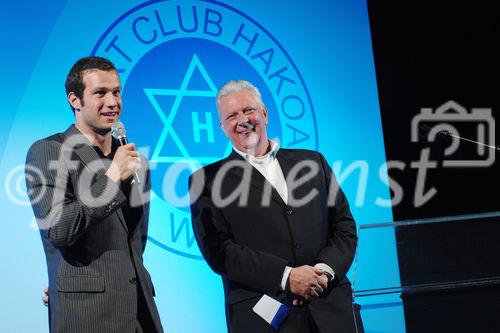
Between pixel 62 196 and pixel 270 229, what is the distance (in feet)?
2.81

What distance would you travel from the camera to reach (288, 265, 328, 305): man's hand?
2.37 m

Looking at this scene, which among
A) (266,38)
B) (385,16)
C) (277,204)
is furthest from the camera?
(385,16)

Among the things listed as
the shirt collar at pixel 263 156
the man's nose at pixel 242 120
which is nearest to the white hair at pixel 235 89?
the man's nose at pixel 242 120

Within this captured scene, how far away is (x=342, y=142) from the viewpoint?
161 inches

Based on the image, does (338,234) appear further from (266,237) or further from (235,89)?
(235,89)

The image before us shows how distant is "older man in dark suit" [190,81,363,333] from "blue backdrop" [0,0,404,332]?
789 millimetres

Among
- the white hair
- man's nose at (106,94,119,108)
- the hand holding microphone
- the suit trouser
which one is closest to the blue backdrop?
the white hair

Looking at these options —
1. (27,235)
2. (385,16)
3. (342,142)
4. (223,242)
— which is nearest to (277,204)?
(223,242)

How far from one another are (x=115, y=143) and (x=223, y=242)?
0.57 meters

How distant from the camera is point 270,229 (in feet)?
8.43

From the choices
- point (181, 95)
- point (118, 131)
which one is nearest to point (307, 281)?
point (118, 131)

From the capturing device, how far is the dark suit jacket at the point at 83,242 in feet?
6.64

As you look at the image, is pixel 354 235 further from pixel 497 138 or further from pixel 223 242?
pixel 497 138

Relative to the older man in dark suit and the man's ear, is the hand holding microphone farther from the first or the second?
the older man in dark suit
